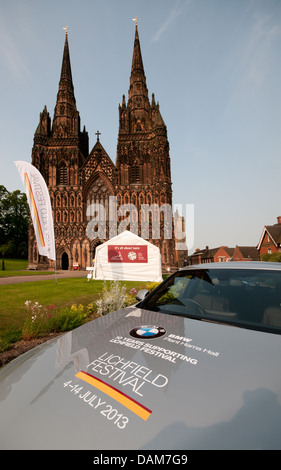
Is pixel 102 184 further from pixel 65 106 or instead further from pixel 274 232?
pixel 274 232

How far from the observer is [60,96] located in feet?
127

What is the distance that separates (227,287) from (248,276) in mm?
248

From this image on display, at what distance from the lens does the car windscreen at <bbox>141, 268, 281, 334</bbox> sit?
75.7 inches

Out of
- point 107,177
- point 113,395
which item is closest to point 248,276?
point 113,395

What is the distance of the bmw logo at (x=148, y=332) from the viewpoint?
1704mm

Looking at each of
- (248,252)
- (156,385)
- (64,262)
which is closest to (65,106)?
(64,262)

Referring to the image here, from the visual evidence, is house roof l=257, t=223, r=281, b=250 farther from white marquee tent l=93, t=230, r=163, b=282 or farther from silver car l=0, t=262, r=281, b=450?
silver car l=0, t=262, r=281, b=450

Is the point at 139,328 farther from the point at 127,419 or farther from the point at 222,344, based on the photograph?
the point at 127,419

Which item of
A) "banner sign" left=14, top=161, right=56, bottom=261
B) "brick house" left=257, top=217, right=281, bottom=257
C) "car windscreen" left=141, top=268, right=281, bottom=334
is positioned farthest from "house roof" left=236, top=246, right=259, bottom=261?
"car windscreen" left=141, top=268, right=281, bottom=334

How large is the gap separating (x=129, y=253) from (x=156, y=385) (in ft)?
47.2

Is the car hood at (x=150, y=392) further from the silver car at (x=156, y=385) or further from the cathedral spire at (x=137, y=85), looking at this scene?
the cathedral spire at (x=137, y=85)

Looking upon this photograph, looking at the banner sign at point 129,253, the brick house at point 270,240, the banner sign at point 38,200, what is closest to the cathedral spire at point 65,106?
the banner sign at point 38,200

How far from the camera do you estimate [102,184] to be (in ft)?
121

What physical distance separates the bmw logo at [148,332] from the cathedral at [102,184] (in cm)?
3091
